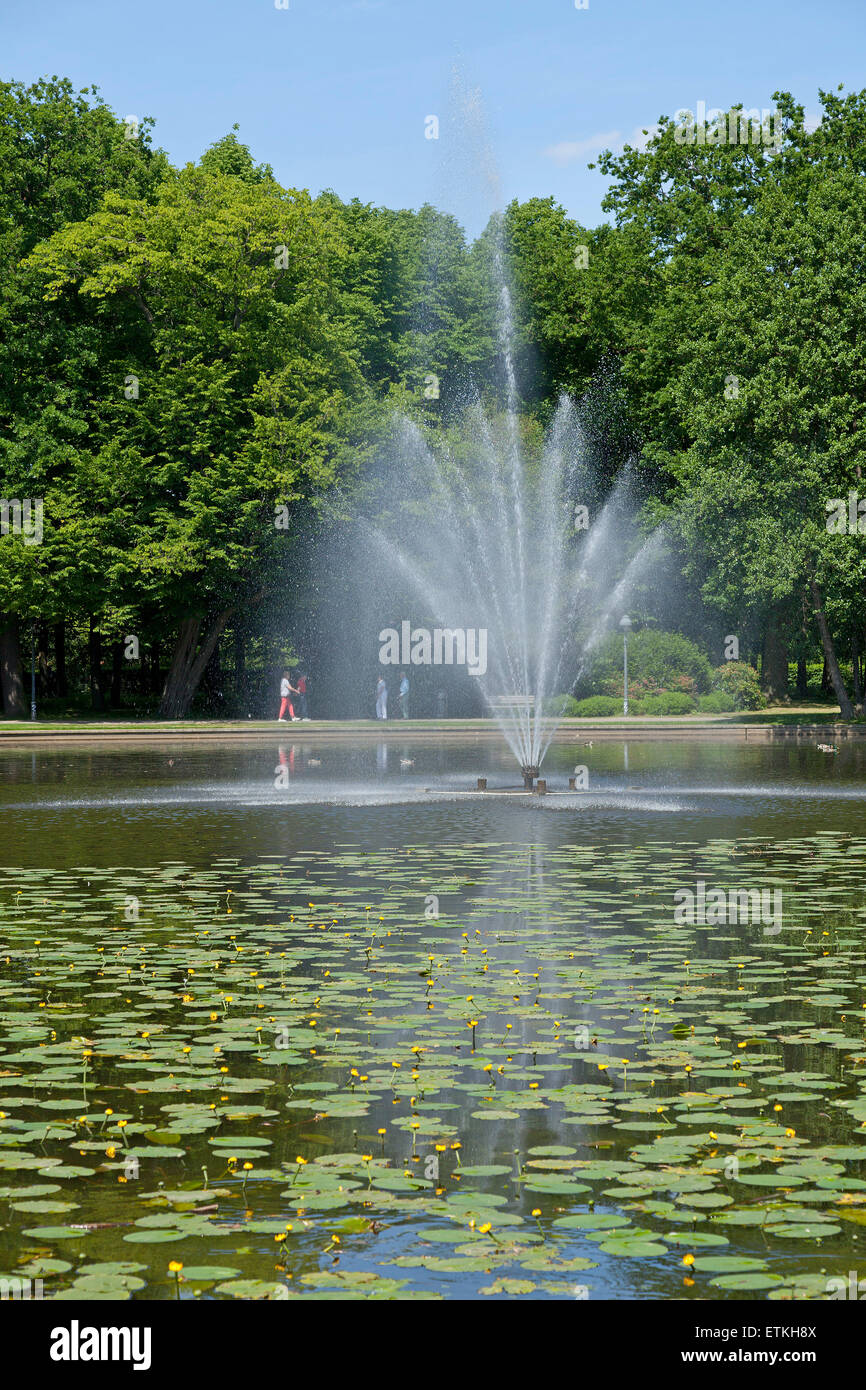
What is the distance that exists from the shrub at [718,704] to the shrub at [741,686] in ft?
0.62

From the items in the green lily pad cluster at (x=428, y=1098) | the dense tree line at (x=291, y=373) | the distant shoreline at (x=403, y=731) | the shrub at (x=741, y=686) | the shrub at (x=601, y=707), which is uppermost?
the dense tree line at (x=291, y=373)

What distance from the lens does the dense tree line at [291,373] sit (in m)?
48.6

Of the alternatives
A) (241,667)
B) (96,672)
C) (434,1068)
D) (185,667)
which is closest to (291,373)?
(185,667)

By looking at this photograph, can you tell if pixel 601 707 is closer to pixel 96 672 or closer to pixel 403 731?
pixel 403 731

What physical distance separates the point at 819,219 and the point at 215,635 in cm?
2439

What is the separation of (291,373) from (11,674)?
14649 mm

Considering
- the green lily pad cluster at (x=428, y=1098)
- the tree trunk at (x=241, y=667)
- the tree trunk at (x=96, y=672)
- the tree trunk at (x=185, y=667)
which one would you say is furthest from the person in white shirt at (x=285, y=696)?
the green lily pad cluster at (x=428, y=1098)

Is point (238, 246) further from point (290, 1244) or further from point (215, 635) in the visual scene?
point (290, 1244)

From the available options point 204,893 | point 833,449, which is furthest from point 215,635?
point 204,893

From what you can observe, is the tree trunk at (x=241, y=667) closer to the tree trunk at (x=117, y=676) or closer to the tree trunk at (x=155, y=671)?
the tree trunk at (x=155, y=671)

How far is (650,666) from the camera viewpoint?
62.0 meters

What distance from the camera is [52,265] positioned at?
54094 mm

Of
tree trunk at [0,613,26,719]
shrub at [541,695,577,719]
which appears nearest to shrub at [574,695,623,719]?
shrub at [541,695,577,719]
